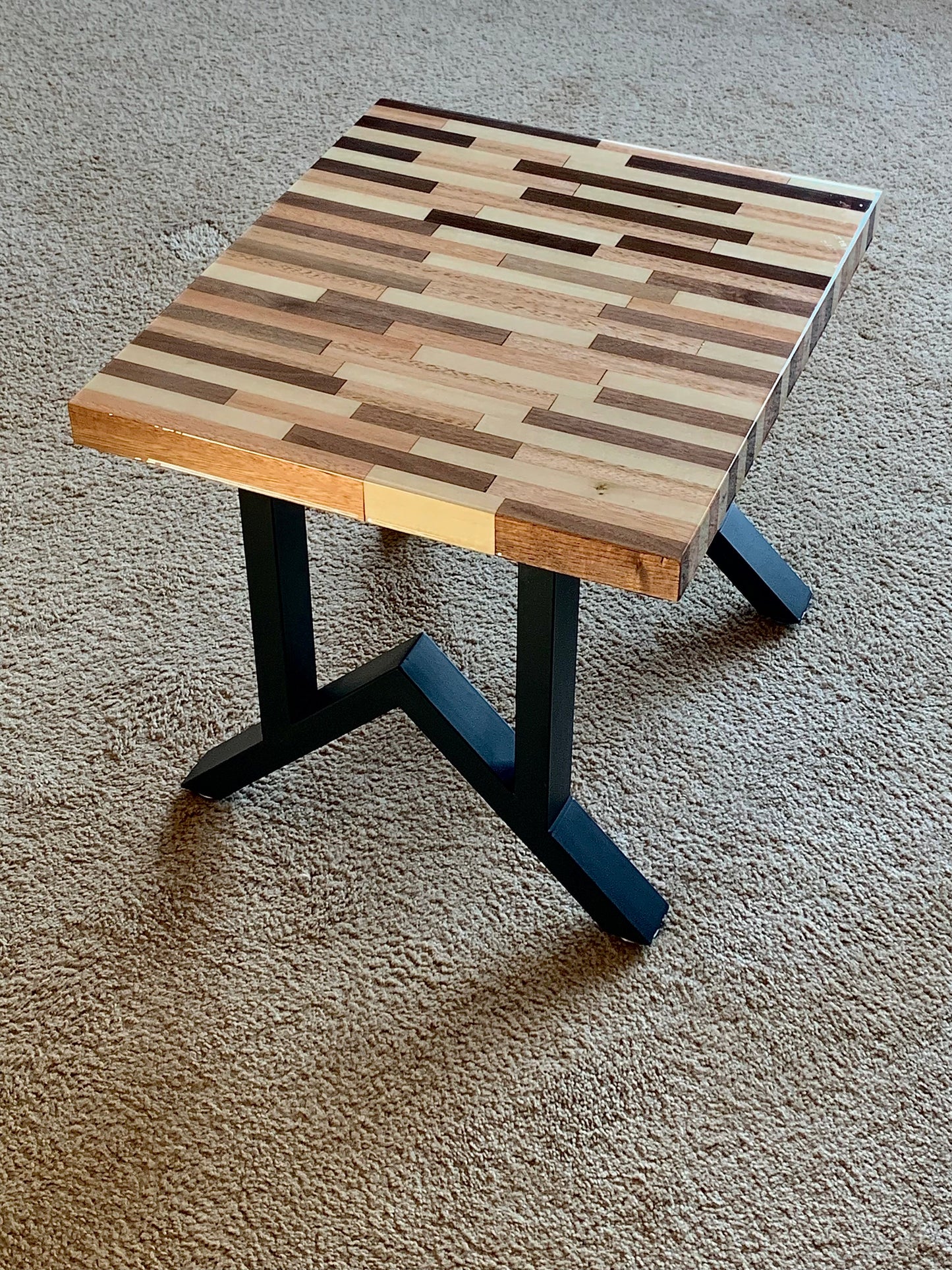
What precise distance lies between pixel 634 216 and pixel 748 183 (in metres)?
0.13

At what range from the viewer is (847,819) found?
1.31m

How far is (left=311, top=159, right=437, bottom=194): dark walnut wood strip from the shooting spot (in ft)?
4.10

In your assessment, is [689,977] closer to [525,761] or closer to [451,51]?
[525,761]

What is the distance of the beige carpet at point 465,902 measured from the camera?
1.05m

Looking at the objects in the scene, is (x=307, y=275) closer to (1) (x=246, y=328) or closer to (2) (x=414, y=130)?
(1) (x=246, y=328)

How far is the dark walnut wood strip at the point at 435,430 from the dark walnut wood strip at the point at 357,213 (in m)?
0.26

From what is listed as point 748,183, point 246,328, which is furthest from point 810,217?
point 246,328

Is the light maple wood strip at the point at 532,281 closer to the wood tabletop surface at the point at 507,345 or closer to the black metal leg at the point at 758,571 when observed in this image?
the wood tabletop surface at the point at 507,345

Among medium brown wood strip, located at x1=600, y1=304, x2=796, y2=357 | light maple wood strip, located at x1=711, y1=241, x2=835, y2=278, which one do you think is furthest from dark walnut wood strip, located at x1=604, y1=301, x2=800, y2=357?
light maple wood strip, located at x1=711, y1=241, x2=835, y2=278

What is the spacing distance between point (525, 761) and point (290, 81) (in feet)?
5.42

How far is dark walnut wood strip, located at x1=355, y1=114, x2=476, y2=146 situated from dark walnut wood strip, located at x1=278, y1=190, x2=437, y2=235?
143 mm

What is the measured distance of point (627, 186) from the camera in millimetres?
1254

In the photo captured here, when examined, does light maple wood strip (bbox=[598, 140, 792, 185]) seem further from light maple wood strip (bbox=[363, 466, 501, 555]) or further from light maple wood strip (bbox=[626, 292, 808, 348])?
light maple wood strip (bbox=[363, 466, 501, 555])

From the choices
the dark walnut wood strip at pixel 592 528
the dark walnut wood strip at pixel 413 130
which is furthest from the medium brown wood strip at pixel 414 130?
the dark walnut wood strip at pixel 592 528
